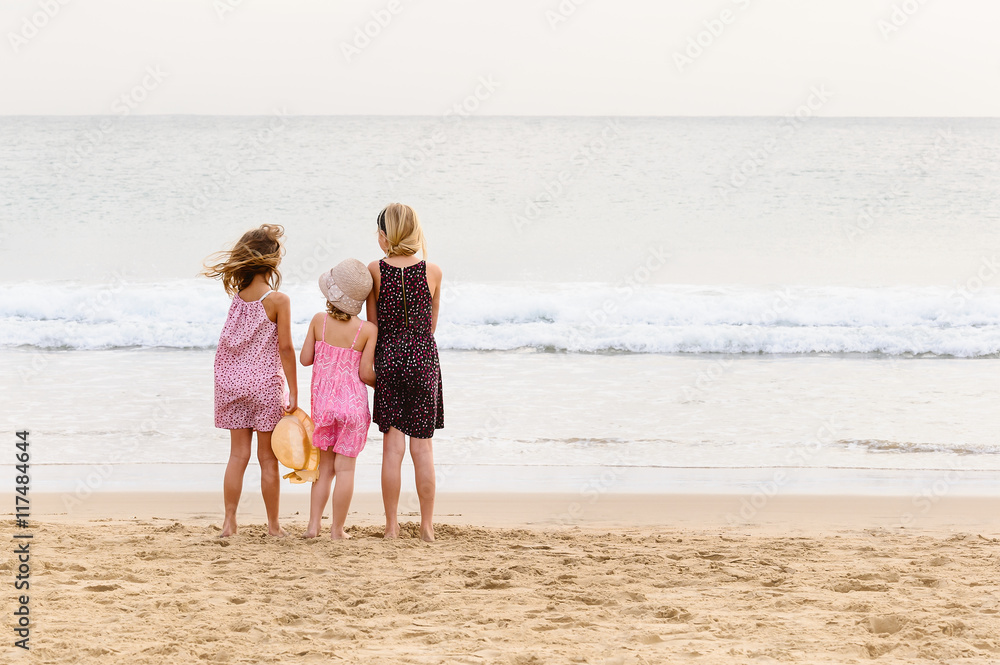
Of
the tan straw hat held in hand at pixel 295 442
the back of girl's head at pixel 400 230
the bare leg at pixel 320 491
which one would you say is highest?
the back of girl's head at pixel 400 230

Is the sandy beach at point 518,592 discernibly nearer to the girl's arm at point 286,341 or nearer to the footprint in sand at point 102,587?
the footprint in sand at point 102,587

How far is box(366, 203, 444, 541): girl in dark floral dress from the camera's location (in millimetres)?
3957

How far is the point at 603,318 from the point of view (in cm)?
1305

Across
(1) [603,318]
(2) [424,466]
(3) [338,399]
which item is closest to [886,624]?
(2) [424,466]

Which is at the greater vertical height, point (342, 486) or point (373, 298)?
point (373, 298)

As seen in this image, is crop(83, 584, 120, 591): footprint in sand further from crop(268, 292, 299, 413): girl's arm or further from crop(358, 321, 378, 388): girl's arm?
crop(358, 321, 378, 388): girl's arm

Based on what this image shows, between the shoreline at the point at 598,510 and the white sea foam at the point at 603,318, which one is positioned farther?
the white sea foam at the point at 603,318

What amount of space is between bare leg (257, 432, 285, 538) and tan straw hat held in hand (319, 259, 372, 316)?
0.77 meters

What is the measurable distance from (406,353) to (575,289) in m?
11.6

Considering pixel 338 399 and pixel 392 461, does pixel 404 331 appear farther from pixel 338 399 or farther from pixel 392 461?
pixel 392 461

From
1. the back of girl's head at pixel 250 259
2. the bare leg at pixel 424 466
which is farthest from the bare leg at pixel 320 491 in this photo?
the back of girl's head at pixel 250 259

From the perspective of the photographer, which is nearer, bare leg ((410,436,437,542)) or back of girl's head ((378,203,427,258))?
back of girl's head ((378,203,427,258))

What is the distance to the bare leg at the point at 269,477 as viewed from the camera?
4.05m

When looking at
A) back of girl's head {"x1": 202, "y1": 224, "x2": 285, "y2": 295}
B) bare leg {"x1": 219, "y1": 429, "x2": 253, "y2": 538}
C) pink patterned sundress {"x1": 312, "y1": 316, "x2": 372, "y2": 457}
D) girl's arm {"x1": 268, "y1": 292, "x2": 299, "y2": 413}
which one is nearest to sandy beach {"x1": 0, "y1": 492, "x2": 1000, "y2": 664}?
bare leg {"x1": 219, "y1": 429, "x2": 253, "y2": 538}
